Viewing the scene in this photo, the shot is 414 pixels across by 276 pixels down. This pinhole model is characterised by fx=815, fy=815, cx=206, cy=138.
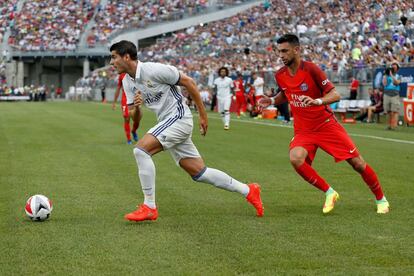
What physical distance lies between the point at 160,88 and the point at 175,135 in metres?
0.52

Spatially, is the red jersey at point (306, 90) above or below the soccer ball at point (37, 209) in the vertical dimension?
above

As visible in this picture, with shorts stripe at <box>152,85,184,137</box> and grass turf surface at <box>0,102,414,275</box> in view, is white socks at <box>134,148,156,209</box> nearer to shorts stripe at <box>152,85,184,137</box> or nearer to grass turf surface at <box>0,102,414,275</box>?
shorts stripe at <box>152,85,184,137</box>

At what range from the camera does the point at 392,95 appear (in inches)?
1008

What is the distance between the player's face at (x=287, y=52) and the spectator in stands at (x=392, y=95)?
16646 mm

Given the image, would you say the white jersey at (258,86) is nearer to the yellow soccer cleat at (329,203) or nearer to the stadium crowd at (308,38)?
the stadium crowd at (308,38)

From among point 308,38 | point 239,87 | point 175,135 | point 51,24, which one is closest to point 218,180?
point 175,135

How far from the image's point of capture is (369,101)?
103ft

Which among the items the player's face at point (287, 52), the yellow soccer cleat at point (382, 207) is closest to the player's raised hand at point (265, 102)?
the player's face at point (287, 52)

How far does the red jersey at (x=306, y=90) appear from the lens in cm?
932

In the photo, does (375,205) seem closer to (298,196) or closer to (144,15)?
(298,196)

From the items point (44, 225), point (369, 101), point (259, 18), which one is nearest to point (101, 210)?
point (44, 225)

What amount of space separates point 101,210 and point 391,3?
32.5 metres

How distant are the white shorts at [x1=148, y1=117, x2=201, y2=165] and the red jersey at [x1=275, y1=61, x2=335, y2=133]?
1374 millimetres

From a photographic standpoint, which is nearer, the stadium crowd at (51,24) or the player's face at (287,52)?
the player's face at (287,52)
